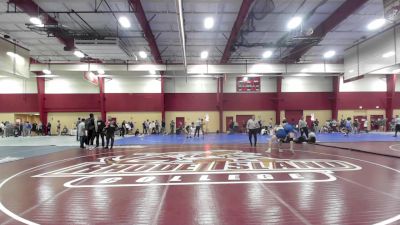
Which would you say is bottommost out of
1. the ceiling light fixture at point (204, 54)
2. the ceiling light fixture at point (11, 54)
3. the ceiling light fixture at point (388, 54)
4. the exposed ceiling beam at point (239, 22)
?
the ceiling light fixture at point (388, 54)

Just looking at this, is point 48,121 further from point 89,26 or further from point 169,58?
point 89,26

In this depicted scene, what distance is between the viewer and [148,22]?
20953 mm

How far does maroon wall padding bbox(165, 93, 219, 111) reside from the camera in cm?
3838

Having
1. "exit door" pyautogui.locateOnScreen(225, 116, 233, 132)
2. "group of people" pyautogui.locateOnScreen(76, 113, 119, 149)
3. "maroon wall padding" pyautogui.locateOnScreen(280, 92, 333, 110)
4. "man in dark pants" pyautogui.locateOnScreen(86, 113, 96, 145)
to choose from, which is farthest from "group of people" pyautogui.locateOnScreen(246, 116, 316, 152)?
"exit door" pyautogui.locateOnScreen(225, 116, 233, 132)

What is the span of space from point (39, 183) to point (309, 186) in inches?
231

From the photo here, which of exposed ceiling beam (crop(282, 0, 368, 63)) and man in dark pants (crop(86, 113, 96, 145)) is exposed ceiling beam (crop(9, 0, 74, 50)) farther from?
exposed ceiling beam (crop(282, 0, 368, 63))

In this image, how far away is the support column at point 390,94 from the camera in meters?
36.5

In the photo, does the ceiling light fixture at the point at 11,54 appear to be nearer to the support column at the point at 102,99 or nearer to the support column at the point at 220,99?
the support column at the point at 102,99

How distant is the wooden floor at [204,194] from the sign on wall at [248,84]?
27.4 m

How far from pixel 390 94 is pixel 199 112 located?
21.5 meters

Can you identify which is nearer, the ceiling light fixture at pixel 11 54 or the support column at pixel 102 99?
the ceiling light fixture at pixel 11 54

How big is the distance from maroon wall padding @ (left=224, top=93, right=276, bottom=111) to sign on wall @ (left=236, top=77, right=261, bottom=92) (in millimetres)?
1411

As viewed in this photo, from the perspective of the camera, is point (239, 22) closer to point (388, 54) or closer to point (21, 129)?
point (388, 54)

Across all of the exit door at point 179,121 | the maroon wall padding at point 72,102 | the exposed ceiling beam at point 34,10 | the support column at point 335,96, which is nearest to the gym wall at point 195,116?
the exit door at point 179,121
